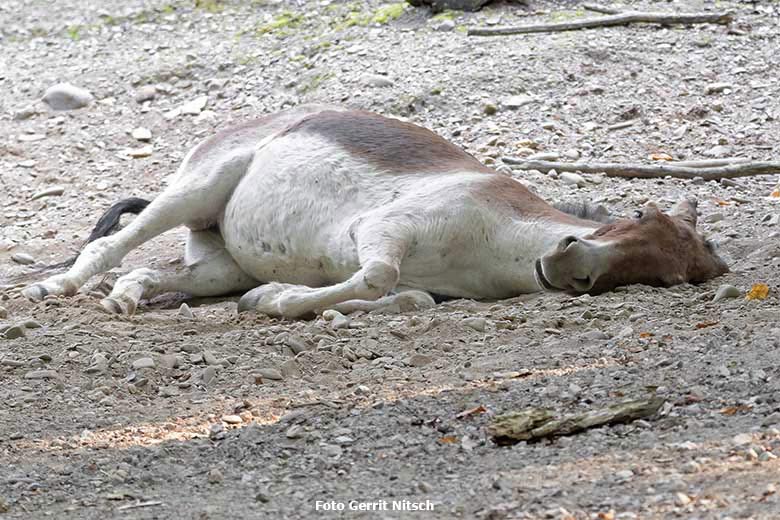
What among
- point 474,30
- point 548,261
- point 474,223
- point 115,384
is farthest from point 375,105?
point 115,384

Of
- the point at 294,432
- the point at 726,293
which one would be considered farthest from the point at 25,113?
the point at 294,432

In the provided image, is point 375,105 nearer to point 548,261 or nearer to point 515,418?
point 548,261

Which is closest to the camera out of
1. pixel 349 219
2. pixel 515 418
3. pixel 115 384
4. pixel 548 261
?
pixel 515 418

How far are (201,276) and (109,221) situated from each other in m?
0.81

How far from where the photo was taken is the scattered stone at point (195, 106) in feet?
37.7

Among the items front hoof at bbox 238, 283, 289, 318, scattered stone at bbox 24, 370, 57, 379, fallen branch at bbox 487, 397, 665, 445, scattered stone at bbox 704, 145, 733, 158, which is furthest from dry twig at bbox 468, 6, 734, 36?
Answer: fallen branch at bbox 487, 397, 665, 445

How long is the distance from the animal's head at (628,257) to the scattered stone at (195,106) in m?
6.37

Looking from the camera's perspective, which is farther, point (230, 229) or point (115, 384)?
point (230, 229)

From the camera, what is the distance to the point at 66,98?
1203 cm

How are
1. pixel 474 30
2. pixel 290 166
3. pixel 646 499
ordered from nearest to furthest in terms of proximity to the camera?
pixel 646 499 < pixel 290 166 < pixel 474 30

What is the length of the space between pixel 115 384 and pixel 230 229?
2.66 metres

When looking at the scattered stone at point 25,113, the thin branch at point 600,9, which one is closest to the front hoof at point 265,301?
the scattered stone at point 25,113

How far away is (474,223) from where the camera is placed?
6.12 metres

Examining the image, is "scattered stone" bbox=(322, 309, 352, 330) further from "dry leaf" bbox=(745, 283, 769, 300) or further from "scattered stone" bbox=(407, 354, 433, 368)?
"dry leaf" bbox=(745, 283, 769, 300)
